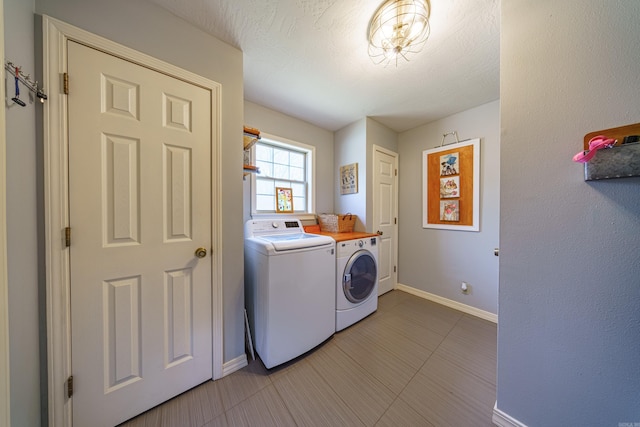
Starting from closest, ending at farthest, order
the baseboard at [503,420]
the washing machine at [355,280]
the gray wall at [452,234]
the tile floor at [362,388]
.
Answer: the baseboard at [503,420]
the tile floor at [362,388]
the washing machine at [355,280]
the gray wall at [452,234]

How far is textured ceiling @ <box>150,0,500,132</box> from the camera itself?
3.84 feet

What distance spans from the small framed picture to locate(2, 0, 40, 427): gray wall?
5.55ft

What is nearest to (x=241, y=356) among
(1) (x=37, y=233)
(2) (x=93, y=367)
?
(2) (x=93, y=367)

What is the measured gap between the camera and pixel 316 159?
8.87 ft

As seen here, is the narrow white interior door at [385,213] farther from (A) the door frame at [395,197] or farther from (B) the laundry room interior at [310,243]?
(B) the laundry room interior at [310,243]

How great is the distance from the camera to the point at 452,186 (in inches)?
94.7

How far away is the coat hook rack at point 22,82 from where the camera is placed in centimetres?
74

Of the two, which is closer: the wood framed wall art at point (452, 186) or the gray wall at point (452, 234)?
the gray wall at point (452, 234)

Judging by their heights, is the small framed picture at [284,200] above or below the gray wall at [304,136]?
below

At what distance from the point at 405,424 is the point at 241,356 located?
3.71 ft

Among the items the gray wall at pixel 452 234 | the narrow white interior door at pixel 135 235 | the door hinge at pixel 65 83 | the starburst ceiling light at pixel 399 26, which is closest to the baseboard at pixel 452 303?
the gray wall at pixel 452 234

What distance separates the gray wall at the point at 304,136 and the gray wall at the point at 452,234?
1.07 meters

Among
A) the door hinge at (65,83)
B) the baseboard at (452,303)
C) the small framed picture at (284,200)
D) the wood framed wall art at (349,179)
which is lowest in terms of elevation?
the baseboard at (452,303)

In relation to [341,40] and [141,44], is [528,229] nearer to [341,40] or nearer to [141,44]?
[341,40]
